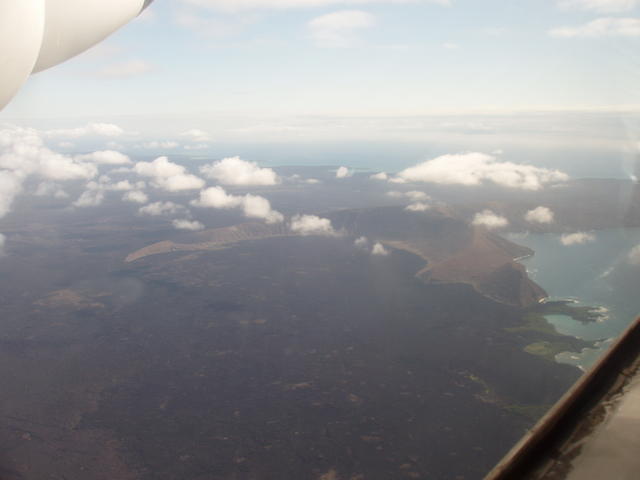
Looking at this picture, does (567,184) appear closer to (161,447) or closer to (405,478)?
(405,478)

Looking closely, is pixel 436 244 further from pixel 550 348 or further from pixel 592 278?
pixel 550 348

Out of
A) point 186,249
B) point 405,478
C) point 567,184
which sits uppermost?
point 567,184

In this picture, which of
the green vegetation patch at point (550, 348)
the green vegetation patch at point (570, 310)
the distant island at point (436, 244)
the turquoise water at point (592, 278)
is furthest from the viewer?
the distant island at point (436, 244)

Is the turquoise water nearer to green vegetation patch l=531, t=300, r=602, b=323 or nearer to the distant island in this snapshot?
green vegetation patch l=531, t=300, r=602, b=323

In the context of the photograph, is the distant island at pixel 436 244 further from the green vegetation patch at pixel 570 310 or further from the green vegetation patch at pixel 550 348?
the green vegetation patch at pixel 550 348

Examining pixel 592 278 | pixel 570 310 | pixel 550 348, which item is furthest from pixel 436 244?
pixel 550 348

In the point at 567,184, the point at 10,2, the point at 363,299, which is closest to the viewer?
the point at 10,2

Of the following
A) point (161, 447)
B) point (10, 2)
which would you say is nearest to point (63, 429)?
point (161, 447)

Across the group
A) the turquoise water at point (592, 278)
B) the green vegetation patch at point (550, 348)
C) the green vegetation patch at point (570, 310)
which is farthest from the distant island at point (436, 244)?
the green vegetation patch at point (550, 348)

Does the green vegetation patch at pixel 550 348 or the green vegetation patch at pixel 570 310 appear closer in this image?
the green vegetation patch at pixel 550 348
